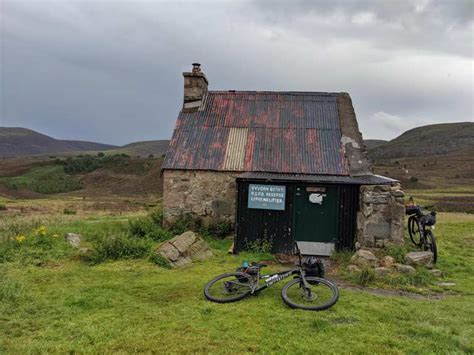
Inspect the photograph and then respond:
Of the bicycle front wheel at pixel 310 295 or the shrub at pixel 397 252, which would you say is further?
the shrub at pixel 397 252

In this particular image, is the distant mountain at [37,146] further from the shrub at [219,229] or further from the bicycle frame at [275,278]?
the bicycle frame at [275,278]

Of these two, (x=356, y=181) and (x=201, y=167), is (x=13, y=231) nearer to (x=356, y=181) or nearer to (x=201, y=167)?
(x=201, y=167)

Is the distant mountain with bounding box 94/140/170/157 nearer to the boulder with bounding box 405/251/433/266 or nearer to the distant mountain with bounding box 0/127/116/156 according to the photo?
the distant mountain with bounding box 0/127/116/156

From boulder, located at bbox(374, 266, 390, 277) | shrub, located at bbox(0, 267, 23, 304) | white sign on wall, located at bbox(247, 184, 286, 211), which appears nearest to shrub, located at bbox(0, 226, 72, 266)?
shrub, located at bbox(0, 267, 23, 304)

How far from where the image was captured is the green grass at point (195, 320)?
18.7ft

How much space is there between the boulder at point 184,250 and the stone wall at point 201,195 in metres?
2.13

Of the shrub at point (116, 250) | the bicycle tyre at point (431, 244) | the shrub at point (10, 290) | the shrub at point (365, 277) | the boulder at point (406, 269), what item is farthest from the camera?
the shrub at point (116, 250)

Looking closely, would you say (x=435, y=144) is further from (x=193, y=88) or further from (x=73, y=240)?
(x=73, y=240)

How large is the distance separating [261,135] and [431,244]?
695 cm

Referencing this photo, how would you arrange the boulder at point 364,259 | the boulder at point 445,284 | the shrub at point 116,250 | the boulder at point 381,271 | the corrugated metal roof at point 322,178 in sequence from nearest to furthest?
1. the boulder at point 445,284
2. the boulder at point 381,271
3. the boulder at point 364,259
4. the shrub at point 116,250
5. the corrugated metal roof at point 322,178

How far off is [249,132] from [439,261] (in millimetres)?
7754

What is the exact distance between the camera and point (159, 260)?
10781 mm

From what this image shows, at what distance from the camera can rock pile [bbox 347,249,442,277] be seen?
962 centimetres

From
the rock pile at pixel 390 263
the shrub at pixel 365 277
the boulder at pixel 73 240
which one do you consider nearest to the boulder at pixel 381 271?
the rock pile at pixel 390 263
